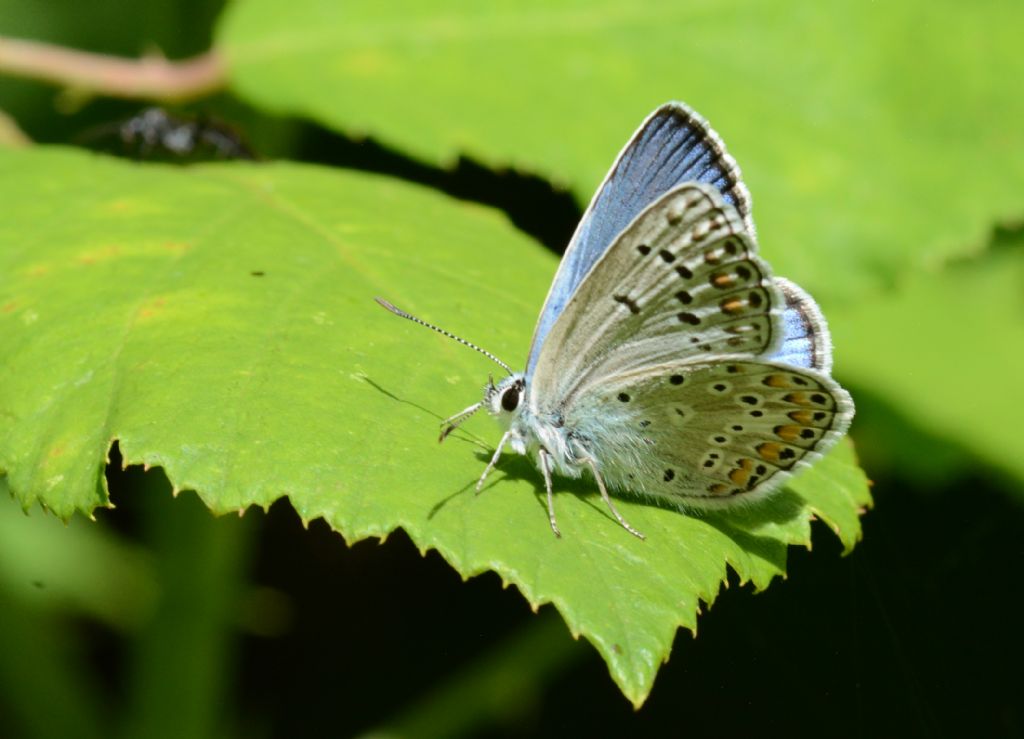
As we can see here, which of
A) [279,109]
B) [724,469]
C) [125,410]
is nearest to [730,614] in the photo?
[724,469]

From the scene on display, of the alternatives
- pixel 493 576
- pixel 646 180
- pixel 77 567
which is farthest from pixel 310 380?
Result: pixel 77 567

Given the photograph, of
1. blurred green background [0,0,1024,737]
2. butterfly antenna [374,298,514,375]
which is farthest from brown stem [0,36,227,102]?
butterfly antenna [374,298,514,375]

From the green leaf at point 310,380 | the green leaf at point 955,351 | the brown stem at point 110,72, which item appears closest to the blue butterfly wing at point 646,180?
the green leaf at point 310,380

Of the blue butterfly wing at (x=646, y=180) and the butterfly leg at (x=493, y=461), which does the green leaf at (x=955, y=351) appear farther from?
the butterfly leg at (x=493, y=461)

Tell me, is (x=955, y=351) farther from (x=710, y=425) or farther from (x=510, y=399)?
(x=510, y=399)

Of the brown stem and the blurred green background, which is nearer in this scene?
the brown stem

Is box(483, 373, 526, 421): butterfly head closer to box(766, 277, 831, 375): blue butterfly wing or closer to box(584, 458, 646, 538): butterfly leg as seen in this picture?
box(584, 458, 646, 538): butterfly leg
